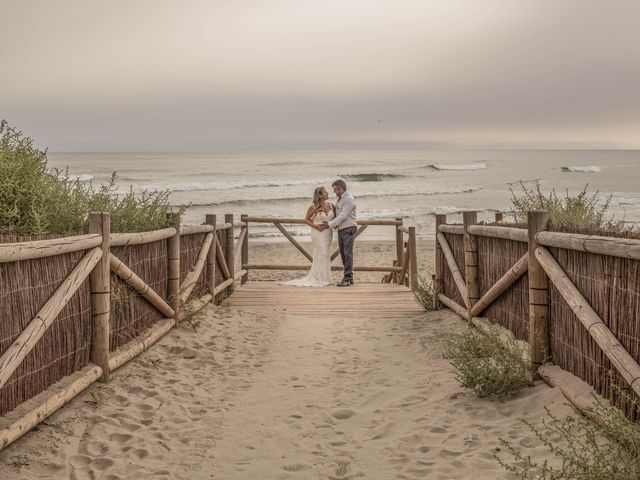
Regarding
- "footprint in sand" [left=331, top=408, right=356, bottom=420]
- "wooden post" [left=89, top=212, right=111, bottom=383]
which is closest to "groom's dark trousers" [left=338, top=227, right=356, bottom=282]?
"footprint in sand" [left=331, top=408, right=356, bottom=420]

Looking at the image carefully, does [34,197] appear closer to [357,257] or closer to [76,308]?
[76,308]

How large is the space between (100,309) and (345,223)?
6.81 metres

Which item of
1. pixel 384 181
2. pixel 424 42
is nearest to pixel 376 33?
pixel 424 42

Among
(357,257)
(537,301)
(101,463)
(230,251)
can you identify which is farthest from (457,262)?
(357,257)

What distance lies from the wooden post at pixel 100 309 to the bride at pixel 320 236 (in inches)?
256

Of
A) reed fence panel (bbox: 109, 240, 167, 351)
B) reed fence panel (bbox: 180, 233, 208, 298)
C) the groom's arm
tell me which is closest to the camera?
reed fence panel (bbox: 109, 240, 167, 351)

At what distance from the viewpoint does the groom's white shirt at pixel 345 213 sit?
11.2 meters

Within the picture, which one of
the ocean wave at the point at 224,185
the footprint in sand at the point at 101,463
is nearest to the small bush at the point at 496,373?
the footprint in sand at the point at 101,463

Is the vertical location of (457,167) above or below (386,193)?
above

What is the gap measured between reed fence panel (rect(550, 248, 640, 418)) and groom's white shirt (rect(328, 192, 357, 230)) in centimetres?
641

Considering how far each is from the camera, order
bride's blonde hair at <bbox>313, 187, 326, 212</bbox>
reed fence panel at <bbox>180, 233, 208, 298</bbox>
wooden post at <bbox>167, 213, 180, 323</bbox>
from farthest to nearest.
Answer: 1. bride's blonde hair at <bbox>313, 187, 326, 212</bbox>
2. reed fence panel at <bbox>180, 233, 208, 298</bbox>
3. wooden post at <bbox>167, 213, 180, 323</bbox>

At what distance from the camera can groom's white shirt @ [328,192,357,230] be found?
11.2 meters

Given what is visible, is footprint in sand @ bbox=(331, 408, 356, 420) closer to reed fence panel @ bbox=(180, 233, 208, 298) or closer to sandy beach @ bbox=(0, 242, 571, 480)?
sandy beach @ bbox=(0, 242, 571, 480)

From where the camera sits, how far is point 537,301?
5090 mm
